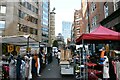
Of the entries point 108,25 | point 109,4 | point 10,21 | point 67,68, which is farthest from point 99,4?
point 10,21

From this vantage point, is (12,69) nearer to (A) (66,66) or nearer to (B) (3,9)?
(A) (66,66)

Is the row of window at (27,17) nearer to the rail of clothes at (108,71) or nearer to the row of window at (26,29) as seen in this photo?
the row of window at (26,29)

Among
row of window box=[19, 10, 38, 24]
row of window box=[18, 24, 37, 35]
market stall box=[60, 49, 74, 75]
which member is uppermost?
row of window box=[19, 10, 38, 24]

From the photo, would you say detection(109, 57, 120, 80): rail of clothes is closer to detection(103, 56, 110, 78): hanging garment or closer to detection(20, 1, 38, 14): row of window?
detection(103, 56, 110, 78): hanging garment

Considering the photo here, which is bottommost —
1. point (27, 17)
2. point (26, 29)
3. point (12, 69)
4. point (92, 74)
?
point (92, 74)

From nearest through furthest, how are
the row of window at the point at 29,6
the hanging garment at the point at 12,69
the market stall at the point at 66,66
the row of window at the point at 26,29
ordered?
the hanging garment at the point at 12,69 < the market stall at the point at 66,66 < the row of window at the point at 26,29 < the row of window at the point at 29,6

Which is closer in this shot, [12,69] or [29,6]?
[12,69]

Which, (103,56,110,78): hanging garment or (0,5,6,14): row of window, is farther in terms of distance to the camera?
(0,5,6,14): row of window

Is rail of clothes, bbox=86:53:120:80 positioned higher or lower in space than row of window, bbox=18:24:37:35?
lower

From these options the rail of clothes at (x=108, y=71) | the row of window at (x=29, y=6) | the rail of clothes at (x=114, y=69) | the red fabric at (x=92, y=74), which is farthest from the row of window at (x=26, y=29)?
the rail of clothes at (x=114, y=69)

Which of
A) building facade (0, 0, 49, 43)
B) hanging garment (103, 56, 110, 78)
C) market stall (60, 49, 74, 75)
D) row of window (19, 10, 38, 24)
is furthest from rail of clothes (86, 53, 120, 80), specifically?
row of window (19, 10, 38, 24)

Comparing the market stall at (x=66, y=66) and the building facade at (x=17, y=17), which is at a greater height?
the building facade at (x=17, y=17)

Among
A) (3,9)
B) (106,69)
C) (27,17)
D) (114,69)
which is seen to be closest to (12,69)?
(106,69)

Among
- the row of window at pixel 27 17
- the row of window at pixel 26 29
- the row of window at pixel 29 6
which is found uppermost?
the row of window at pixel 29 6
